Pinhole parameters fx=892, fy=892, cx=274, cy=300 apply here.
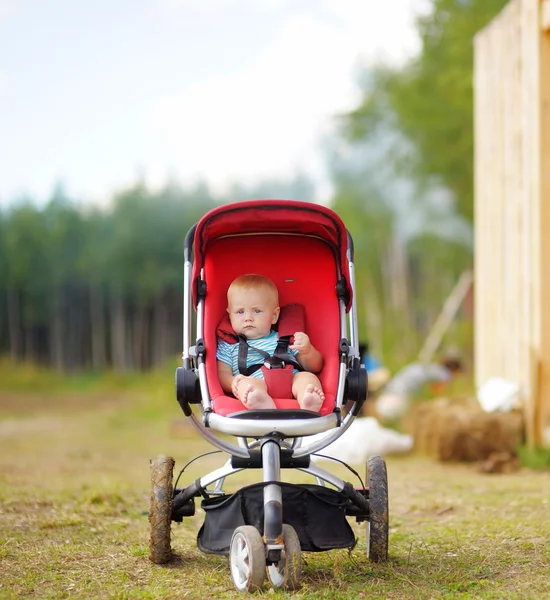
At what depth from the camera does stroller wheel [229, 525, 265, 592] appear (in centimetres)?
338

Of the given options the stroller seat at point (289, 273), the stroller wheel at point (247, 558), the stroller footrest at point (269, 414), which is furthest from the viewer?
the stroller seat at point (289, 273)

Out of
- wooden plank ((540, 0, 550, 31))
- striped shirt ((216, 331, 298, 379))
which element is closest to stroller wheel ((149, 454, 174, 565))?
striped shirt ((216, 331, 298, 379))

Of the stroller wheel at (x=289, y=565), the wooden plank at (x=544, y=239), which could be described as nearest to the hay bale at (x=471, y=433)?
the wooden plank at (x=544, y=239)

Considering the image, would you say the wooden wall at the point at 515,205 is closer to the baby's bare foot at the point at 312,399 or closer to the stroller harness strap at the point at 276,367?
the stroller harness strap at the point at 276,367

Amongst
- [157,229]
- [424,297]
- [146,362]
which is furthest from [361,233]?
[146,362]

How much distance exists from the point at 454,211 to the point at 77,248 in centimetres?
1736

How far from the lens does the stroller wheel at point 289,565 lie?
344 centimetres

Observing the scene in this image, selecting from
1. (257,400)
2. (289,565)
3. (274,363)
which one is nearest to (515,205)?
(274,363)

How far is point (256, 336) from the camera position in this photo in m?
4.25

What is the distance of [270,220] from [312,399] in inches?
35.7

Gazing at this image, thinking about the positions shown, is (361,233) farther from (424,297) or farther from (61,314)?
(61,314)

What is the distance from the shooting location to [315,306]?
4.46m

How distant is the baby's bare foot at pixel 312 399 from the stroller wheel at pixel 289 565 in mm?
587

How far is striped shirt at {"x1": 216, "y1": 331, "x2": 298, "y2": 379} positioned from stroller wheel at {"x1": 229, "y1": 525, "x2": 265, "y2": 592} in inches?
33.4
